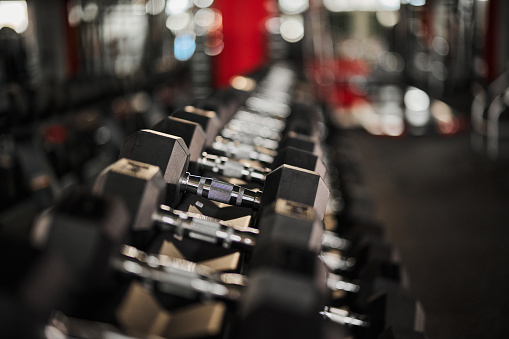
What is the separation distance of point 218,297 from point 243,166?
0.34 metres

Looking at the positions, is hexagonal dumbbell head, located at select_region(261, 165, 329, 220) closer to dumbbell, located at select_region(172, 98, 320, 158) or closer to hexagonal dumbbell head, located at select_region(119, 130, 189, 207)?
hexagonal dumbbell head, located at select_region(119, 130, 189, 207)

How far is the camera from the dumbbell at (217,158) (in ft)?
2.06

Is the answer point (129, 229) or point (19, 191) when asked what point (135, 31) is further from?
point (129, 229)

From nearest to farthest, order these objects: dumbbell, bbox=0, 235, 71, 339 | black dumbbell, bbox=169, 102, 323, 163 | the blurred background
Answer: dumbbell, bbox=0, 235, 71, 339 < black dumbbell, bbox=169, 102, 323, 163 < the blurred background

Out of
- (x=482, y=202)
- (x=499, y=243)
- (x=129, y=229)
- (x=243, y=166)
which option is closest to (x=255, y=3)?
A: (x=482, y=202)

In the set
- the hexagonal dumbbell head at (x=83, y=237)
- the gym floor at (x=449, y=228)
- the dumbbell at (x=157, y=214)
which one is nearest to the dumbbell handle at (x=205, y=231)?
the dumbbell at (x=157, y=214)

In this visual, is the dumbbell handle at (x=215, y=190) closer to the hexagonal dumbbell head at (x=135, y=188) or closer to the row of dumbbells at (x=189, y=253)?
the row of dumbbells at (x=189, y=253)

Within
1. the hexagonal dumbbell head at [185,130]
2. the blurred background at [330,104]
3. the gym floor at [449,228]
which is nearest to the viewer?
the hexagonal dumbbell head at [185,130]

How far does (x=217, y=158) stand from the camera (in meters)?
0.71

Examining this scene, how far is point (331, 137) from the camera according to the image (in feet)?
8.89

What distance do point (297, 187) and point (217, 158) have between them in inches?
7.9

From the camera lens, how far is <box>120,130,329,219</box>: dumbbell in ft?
1.70

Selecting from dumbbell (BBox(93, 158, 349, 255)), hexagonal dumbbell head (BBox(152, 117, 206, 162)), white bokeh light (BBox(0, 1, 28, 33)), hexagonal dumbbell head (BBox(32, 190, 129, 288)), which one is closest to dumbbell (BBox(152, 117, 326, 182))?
hexagonal dumbbell head (BBox(152, 117, 206, 162))

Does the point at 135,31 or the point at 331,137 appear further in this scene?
the point at 135,31
